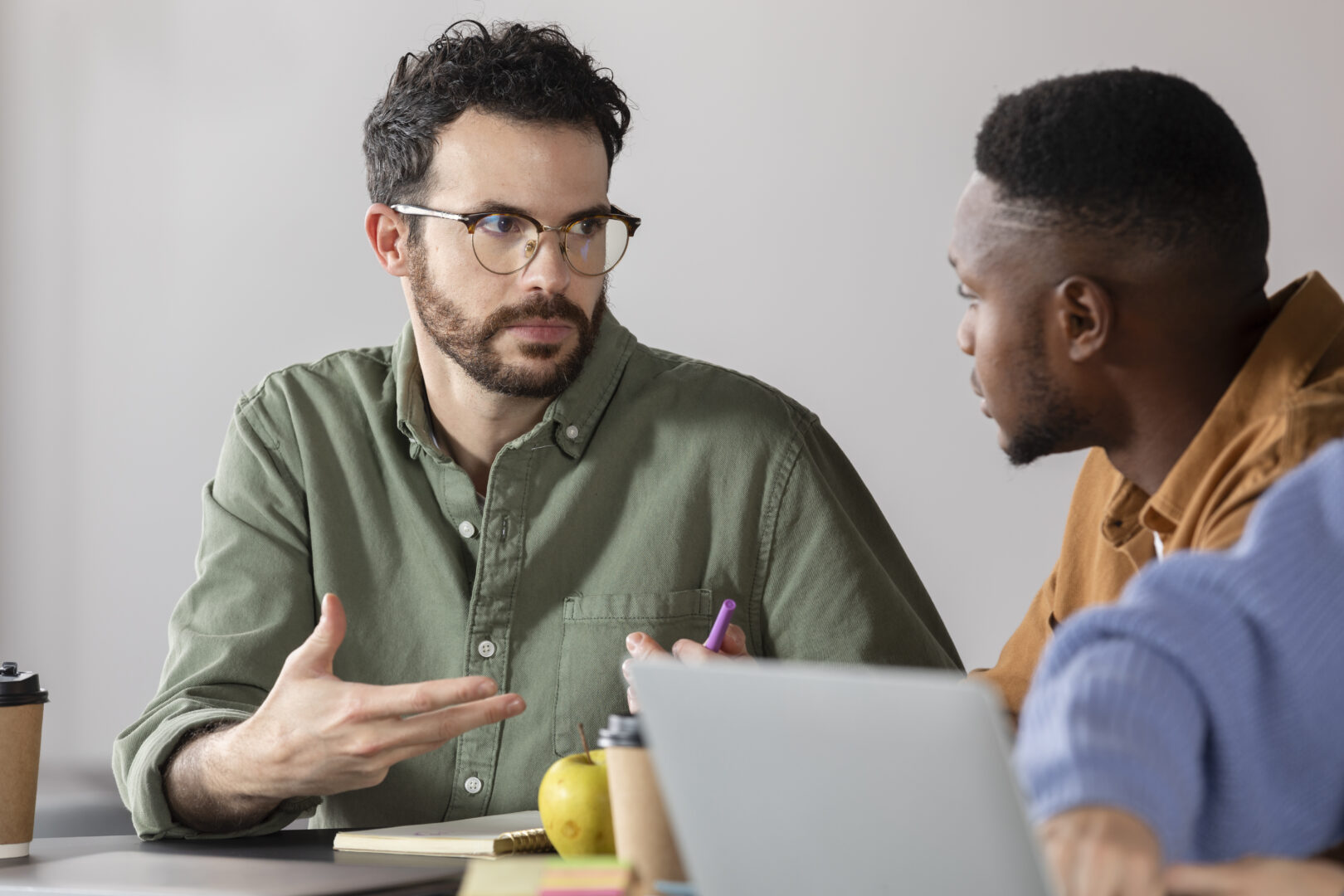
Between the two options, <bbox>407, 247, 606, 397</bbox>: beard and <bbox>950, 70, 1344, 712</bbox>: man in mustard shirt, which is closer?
<bbox>950, 70, 1344, 712</bbox>: man in mustard shirt

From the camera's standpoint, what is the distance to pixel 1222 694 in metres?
0.57

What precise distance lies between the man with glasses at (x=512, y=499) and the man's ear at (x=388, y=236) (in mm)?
24


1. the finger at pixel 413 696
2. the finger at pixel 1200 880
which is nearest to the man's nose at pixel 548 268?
the finger at pixel 413 696

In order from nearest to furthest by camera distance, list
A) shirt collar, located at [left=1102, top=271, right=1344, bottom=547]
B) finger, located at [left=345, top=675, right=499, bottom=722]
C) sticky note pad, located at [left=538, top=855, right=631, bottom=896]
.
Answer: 1. sticky note pad, located at [left=538, top=855, right=631, bottom=896]
2. shirt collar, located at [left=1102, top=271, right=1344, bottom=547]
3. finger, located at [left=345, top=675, right=499, bottom=722]

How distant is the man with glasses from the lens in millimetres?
1500

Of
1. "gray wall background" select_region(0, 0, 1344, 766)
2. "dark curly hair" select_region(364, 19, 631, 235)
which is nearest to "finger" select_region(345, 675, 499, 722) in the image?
"dark curly hair" select_region(364, 19, 631, 235)

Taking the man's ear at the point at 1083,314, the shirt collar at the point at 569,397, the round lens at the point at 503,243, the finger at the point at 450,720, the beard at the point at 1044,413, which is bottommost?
the finger at the point at 450,720

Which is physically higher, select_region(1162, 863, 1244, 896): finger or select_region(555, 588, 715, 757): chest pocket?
select_region(1162, 863, 1244, 896): finger

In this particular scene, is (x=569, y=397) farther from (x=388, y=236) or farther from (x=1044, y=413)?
(x=1044, y=413)

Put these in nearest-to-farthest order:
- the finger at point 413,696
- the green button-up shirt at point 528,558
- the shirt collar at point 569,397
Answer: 1. the finger at point 413,696
2. the green button-up shirt at point 528,558
3. the shirt collar at point 569,397

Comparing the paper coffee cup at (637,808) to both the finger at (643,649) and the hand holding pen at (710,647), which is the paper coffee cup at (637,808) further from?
the finger at (643,649)

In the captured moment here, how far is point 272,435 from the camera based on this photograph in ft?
5.31

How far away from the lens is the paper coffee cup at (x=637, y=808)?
0.77 metres

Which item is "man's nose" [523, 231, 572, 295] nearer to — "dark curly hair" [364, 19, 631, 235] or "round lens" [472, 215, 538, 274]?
"round lens" [472, 215, 538, 274]
